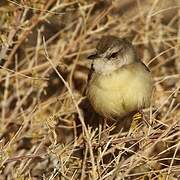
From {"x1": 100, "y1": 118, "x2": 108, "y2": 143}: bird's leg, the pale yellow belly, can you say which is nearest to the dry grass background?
{"x1": 100, "y1": 118, "x2": 108, "y2": 143}: bird's leg

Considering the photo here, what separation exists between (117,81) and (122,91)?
8cm

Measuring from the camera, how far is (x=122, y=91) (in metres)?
3.80

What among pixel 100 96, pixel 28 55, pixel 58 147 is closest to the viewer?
pixel 58 147

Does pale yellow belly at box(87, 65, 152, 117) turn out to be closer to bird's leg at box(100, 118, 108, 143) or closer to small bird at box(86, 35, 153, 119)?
small bird at box(86, 35, 153, 119)

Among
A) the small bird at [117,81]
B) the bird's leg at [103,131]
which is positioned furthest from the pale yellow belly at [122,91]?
the bird's leg at [103,131]

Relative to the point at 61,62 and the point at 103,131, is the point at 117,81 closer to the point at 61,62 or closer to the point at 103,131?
the point at 103,131

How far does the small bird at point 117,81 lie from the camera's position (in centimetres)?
382

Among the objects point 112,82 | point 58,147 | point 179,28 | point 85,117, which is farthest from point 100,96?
point 179,28

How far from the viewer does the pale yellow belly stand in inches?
150

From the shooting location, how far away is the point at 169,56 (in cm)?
487

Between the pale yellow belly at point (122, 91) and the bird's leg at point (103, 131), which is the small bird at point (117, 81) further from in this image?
the bird's leg at point (103, 131)

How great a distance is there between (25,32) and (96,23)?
637 millimetres

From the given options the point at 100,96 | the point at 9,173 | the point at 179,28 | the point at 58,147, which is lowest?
the point at 9,173

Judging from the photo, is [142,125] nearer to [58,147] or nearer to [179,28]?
[58,147]
